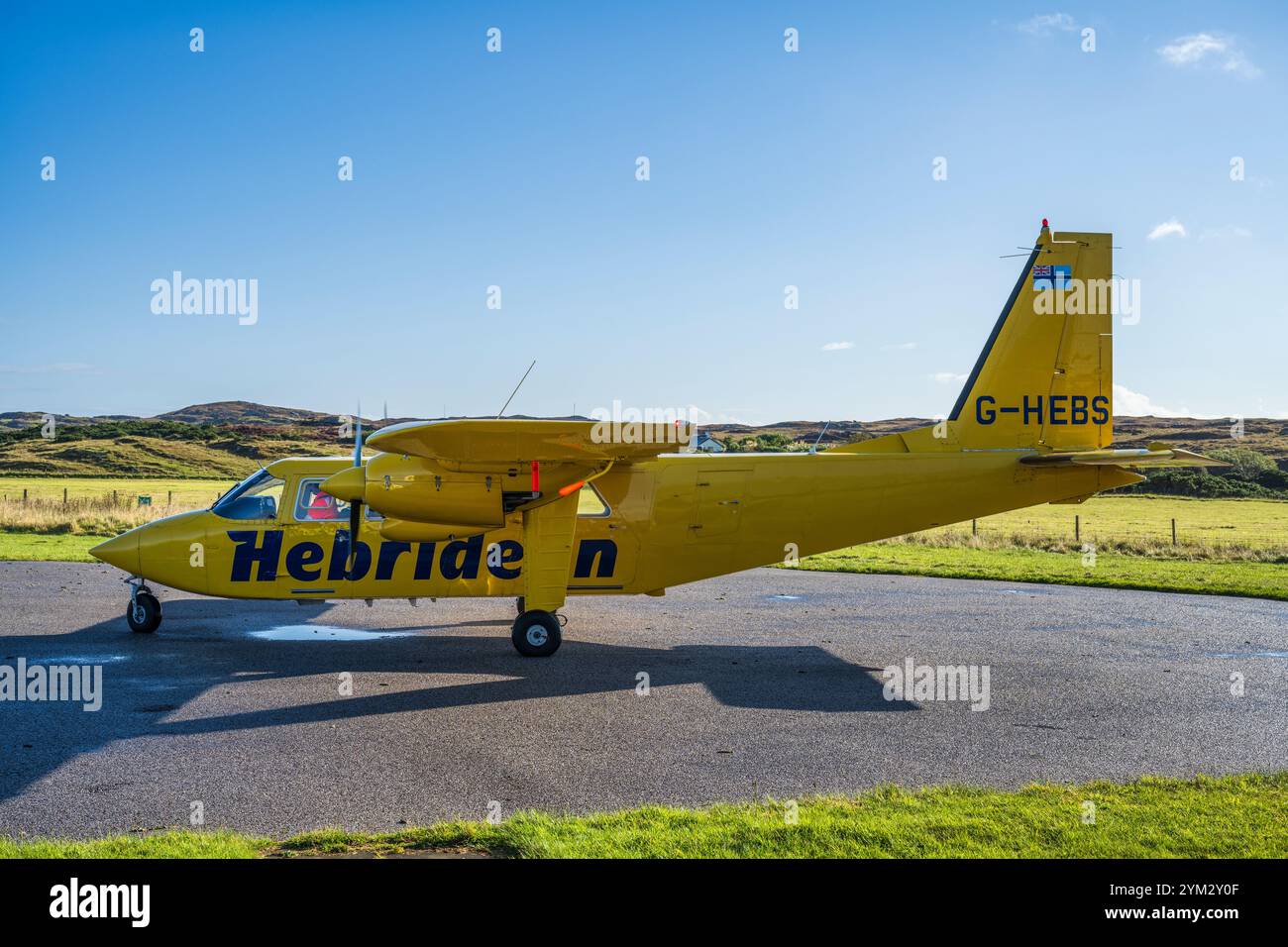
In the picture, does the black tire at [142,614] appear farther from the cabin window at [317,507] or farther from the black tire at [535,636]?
the black tire at [535,636]

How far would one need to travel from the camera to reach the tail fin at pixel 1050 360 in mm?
14141

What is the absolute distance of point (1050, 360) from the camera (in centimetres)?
1422

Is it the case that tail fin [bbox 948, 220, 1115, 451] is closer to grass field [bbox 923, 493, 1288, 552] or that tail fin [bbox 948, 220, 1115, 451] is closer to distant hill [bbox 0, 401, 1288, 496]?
grass field [bbox 923, 493, 1288, 552]

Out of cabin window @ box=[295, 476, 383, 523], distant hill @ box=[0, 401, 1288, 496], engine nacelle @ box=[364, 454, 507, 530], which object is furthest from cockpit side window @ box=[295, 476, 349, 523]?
distant hill @ box=[0, 401, 1288, 496]

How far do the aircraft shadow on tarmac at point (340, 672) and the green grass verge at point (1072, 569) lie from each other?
10828 mm

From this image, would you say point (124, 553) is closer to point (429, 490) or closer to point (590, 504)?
point (429, 490)

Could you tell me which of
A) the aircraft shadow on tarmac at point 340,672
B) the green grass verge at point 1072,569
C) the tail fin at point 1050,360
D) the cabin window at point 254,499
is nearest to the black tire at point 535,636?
the aircraft shadow on tarmac at point 340,672

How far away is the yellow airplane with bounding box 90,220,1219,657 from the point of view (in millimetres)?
13469

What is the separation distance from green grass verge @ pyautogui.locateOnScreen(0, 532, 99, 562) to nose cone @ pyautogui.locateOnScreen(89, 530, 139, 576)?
8954 mm

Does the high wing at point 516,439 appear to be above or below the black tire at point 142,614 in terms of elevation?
above

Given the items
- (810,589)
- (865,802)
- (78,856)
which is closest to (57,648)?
(78,856)
